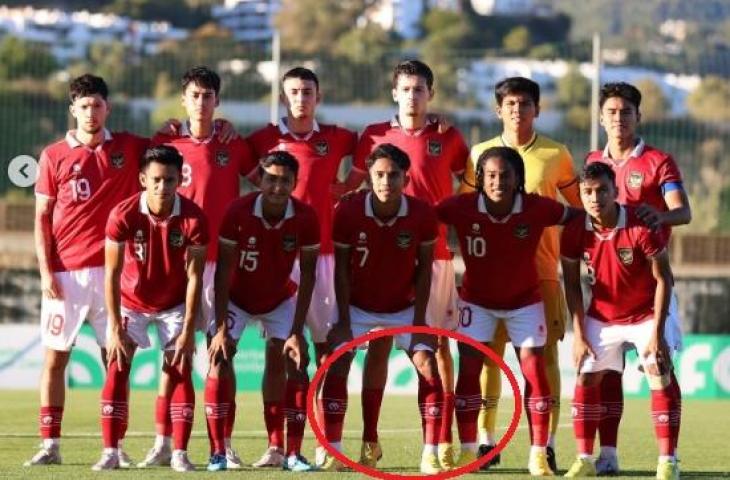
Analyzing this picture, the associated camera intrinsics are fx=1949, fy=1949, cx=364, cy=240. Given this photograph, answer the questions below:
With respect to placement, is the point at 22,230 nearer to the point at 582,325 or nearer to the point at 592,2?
the point at 582,325

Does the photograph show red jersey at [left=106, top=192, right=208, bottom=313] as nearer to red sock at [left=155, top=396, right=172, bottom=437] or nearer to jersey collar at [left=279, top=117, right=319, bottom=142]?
red sock at [left=155, top=396, right=172, bottom=437]

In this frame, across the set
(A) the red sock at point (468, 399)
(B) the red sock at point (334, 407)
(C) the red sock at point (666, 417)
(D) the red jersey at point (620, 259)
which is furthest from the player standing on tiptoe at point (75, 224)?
(C) the red sock at point (666, 417)

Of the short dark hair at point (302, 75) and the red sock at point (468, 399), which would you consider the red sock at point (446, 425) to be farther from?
the short dark hair at point (302, 75)

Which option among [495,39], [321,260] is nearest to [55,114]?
[321,260]

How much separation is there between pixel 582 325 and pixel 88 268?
2873mm

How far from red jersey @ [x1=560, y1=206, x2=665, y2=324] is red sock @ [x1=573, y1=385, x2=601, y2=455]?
42 centimetres

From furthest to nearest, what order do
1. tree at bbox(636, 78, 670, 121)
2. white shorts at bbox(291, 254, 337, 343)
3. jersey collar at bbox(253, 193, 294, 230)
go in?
tree at bbox(636, 78, 670, 121)
white shorts at bbox(291, 254, 337, 343)
jersey collar at bbox(253, 193, 294, 230)

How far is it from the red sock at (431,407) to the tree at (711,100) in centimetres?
1897

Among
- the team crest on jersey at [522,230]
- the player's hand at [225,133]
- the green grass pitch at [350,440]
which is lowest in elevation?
the green grass pitch at [350,440]

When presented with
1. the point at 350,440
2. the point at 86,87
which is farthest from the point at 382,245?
the point at 350,440

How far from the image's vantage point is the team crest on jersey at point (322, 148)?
11539 millimetres

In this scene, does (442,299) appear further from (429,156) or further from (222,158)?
(222,158)

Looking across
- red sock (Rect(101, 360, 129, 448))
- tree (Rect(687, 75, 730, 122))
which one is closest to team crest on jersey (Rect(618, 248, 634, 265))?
red sock (Rect(101, 360, 129, 448))

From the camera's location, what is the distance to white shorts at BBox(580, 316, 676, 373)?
1064 cm
